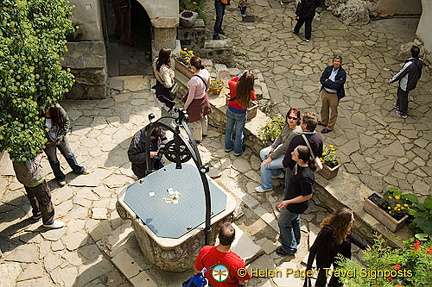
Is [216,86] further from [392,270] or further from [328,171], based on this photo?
[392,270]

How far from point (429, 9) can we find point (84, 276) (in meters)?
9.06

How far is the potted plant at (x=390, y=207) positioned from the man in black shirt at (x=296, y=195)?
1.12 m

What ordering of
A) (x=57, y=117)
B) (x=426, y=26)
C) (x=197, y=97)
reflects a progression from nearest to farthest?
1. (x=57, y=117)
2. (x=197, y=97)
3. (x=426, y=26)

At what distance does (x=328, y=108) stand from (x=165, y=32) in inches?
144

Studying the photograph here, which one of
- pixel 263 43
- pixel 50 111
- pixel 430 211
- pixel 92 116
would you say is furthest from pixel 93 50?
pixel 430 211

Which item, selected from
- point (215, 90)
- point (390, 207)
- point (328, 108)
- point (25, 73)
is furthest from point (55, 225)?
point (328, 108)

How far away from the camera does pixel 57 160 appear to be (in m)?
7.04

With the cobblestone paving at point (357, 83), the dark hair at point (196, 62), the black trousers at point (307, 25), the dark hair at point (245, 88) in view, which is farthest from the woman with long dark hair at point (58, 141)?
the black trousers at point (307, 25)

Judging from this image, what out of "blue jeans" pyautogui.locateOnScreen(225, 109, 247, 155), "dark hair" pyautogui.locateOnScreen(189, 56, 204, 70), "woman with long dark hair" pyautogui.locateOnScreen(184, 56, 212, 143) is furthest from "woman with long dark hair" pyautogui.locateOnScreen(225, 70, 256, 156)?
"dark hair" pyautogui.locateOnScreen(189, 56, 204, 70)

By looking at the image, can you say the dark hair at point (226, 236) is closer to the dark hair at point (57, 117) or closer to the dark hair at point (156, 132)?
the dark hair at point (156, 132)

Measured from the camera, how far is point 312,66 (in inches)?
420

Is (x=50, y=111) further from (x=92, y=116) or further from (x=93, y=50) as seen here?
(x=93, y=50)

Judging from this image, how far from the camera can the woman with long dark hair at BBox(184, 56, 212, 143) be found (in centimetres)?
720

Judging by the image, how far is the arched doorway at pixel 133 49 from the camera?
34.4 ft
